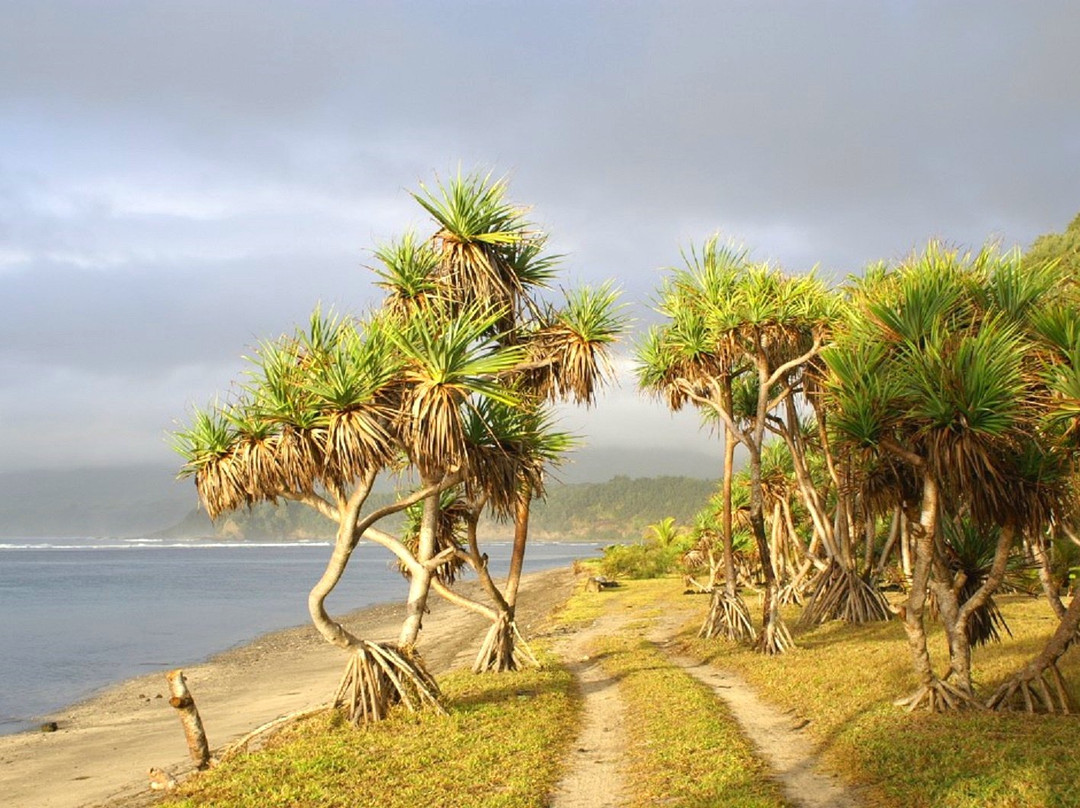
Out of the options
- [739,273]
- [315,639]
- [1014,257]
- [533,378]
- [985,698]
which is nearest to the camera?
[985,698]

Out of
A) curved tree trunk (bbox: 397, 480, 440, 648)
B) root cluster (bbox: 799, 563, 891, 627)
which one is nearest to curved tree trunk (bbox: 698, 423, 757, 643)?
root cluster (bbox: 799, 563, 891, 627)

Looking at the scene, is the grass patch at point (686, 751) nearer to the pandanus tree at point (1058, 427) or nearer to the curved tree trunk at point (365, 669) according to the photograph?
the curved tree trunk at point (365, 669)

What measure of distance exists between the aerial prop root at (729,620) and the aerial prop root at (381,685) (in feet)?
26.5

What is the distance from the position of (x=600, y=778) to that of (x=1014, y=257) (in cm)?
804

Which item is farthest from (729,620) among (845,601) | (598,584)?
(598,584)

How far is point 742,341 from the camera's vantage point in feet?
55.3

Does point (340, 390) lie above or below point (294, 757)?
above

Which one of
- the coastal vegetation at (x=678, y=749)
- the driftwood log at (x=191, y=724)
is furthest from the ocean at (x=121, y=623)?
the driftwood log at (x=191, y=724)

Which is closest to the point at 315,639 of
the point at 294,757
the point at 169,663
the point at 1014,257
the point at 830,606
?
the point at 169,663

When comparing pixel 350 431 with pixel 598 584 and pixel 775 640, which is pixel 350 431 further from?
pixel 598 584

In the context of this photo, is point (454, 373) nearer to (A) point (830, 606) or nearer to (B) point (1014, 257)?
(B) point (1014, 257)

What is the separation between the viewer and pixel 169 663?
29266mm

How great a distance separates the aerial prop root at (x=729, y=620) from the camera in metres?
17.8

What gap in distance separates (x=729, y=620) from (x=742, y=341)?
17.0 ft
